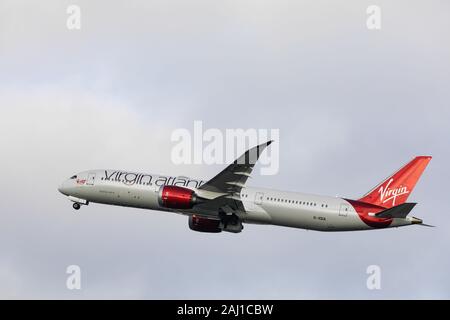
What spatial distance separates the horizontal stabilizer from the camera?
8806 centimetres

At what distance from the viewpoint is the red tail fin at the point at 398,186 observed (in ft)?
306

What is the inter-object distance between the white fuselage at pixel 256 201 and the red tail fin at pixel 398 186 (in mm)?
3016

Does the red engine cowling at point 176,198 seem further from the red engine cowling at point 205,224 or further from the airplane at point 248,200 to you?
the red engine cowling at point 205,224

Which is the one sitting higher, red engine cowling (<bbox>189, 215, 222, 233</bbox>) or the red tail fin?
the red tail fin

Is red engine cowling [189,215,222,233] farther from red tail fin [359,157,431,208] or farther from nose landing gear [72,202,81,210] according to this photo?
red tail fin [359,157,431,208]

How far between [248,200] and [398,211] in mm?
13136

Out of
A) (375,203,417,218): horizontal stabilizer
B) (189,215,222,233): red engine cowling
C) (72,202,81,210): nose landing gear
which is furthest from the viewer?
(72,202,81,210): nose landing gear

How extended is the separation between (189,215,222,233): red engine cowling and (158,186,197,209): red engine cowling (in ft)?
17.0

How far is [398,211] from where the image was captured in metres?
88.9

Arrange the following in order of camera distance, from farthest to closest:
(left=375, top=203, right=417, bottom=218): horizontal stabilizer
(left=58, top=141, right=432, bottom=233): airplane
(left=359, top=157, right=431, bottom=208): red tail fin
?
(left=359, top=157, right=431, bottom=208): red tail fin < (left=58, top=141, right=432, bottom=233): airplane < (left=375, top=203, right=417, bottom=218): horizontal stabilizer

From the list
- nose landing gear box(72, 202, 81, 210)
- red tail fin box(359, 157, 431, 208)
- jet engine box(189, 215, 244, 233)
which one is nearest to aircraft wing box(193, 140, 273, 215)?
jet engine box(189, 215, 244, 233)
